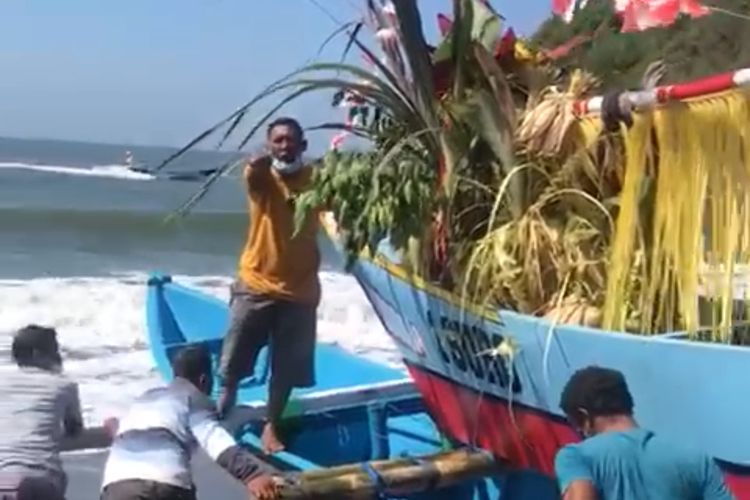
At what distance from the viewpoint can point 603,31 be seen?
6.06 m

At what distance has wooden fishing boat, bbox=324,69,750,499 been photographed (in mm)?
4145

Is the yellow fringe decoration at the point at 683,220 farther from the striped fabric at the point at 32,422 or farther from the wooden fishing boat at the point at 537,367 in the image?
the striped fabric at the point at 32,422

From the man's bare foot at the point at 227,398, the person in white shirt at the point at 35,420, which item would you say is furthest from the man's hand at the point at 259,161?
the person in white shirt at the point at 35,420

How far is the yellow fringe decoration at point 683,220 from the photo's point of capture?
4277 mm

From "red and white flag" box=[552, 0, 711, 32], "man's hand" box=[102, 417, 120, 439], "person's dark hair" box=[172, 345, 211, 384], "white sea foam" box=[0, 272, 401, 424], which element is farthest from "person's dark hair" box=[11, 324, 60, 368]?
"white sea foam" box=[0, 272, 401, 424]

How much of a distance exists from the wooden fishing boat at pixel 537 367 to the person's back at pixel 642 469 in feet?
2.22

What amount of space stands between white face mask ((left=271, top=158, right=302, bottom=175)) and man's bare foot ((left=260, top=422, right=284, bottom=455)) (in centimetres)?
122

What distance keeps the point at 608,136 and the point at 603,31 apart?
1355 mm

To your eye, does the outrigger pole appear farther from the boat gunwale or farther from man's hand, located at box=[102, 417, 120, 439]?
man's hand, located at box=[102, 417, 120, 439]

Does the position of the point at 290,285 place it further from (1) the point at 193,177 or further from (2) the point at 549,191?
(2) the point at 549,191

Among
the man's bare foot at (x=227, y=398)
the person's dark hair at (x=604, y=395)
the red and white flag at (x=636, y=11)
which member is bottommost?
the man's bare foot at (x=227, y=398)

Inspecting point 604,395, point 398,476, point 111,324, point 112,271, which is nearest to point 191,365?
point 398,476

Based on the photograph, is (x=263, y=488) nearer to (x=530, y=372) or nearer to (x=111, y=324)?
(x=530, y=372)

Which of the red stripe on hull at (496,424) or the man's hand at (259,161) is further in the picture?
the man's hand at (259,161)
